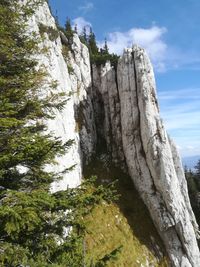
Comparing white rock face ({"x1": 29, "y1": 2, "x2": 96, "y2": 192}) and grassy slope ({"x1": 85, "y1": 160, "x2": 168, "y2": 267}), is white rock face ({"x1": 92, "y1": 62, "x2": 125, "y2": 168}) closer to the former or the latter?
white rock face ({"x1": 29, "y1": 2, "x2": 96, "y2": 192})

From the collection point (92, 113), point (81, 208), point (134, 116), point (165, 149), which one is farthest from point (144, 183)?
point (81, 208)

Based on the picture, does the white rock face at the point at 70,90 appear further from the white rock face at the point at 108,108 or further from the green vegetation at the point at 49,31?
the white rock face at the point at 108,108

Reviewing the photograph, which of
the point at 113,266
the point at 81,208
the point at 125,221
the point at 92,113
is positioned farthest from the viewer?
the point at 92,113

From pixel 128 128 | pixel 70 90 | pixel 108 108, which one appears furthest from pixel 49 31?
pixel 128 128

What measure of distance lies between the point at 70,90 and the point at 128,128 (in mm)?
9571

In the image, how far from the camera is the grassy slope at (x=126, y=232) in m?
31.3

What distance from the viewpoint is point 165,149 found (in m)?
38.1

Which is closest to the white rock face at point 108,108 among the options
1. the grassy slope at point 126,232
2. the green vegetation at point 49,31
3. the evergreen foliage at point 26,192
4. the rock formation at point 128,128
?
the rock formation at point 128,128

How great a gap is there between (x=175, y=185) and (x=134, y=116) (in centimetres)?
1078

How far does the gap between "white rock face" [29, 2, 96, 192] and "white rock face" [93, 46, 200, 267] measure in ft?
10.2

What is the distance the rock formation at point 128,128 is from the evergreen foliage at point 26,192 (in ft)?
59.6

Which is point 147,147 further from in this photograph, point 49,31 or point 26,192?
point 26,192

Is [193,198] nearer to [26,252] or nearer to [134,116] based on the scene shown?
[134,116]

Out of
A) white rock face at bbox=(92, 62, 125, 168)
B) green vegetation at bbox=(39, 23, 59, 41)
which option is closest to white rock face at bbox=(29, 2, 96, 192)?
green vegetation at bbox=(39, 23, 59, 41)
